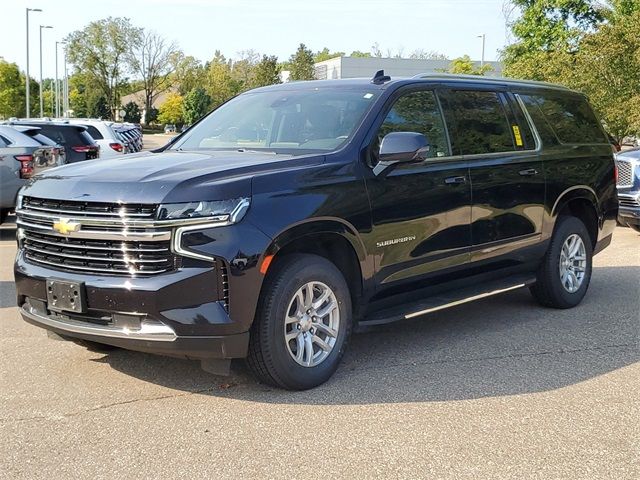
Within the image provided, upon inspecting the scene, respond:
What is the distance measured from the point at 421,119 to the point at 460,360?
1.77 metres

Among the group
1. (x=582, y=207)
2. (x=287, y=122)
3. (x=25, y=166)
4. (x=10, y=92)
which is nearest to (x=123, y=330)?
(x=287, y=122)

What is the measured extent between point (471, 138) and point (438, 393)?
216cm

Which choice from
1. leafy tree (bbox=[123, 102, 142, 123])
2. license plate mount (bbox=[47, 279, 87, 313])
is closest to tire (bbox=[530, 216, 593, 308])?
license plate mount (bbox=[47, 279, 87, 313])

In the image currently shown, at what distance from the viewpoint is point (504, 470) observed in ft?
11.6

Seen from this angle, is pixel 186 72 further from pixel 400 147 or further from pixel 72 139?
pixel 400 147

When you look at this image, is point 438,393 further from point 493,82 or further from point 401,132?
point 493,82

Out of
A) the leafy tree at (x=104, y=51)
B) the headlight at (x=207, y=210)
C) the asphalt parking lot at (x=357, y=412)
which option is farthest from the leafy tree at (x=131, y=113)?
the headlight at (x=207, y=210)

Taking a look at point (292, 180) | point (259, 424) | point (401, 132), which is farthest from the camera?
point (401, 132)

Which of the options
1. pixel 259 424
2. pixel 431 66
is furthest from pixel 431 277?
pixel 431 66

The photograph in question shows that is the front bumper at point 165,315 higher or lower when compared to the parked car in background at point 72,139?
lower

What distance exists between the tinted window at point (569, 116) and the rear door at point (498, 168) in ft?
1.30

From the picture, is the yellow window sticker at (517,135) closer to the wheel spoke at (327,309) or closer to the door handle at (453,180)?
the door handle at (453,180)

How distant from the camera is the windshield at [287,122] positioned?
5082 millimetres

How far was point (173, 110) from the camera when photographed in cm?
8588
